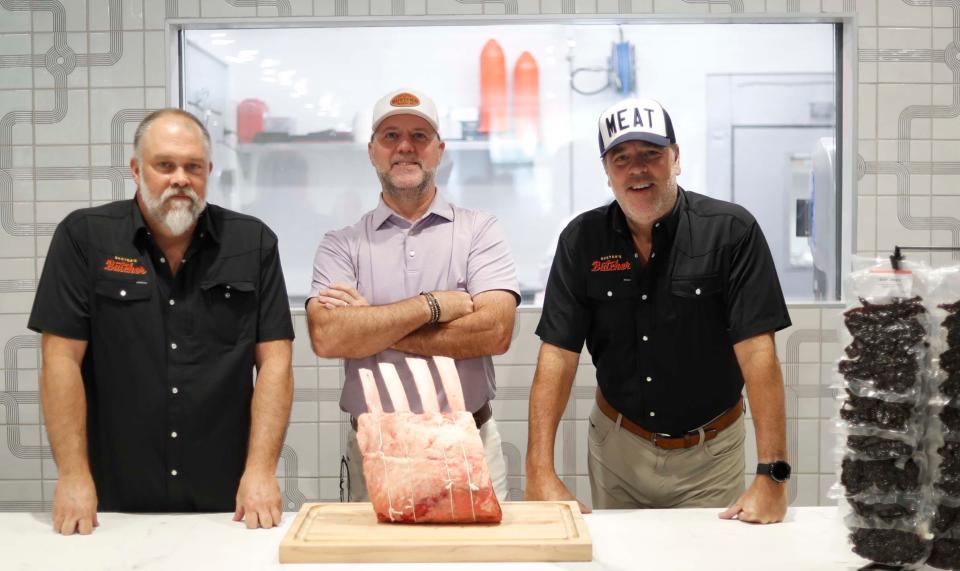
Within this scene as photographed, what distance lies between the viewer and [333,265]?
2627mm

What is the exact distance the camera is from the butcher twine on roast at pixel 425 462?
5.71 feet

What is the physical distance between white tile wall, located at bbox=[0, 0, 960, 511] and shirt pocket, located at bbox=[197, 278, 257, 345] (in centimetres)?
143

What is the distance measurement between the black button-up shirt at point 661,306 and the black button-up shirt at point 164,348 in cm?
82

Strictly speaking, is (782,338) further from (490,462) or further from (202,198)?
(202,198)

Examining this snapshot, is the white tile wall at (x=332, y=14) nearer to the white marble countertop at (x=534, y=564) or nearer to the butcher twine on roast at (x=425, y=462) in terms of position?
the white marble countertop at (x=534, y=564)

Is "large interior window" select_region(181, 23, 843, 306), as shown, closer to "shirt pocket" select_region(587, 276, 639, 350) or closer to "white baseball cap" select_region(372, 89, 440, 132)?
"white baseball cap" select_region(372, 89, 440, 132)

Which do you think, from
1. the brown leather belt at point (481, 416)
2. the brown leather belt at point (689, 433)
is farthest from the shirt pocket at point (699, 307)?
the brown leather belt at point (481, 416)

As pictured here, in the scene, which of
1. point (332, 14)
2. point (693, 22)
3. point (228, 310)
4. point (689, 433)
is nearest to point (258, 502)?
point (228, 310)

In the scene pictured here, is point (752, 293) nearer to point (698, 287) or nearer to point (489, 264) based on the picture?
point (698, 287)

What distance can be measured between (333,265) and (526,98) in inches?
66.2

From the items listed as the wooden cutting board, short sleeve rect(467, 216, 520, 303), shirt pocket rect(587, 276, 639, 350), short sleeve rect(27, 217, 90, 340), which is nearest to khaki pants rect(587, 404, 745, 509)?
shirt pocket rect(587, 276, 639, 350)

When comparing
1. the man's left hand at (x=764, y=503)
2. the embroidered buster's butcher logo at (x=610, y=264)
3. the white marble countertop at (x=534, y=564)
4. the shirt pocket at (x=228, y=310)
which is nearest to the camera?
the white marble countertop at (x=534, y=564)

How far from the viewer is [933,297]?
1536 mm

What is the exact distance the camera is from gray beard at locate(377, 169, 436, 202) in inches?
105
